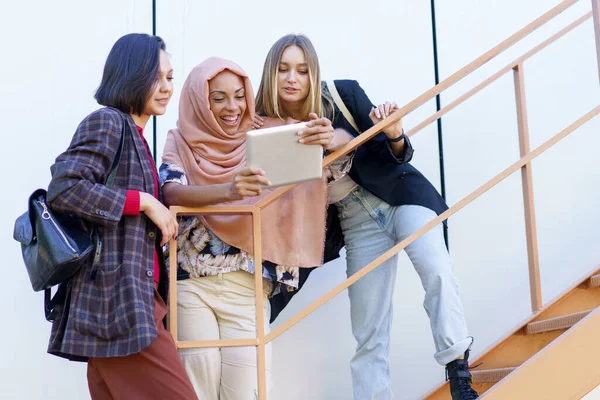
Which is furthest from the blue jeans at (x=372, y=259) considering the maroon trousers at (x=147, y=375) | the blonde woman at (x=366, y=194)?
the maroon trousers at (x=147, y=375)

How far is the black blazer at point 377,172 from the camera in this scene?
2451 mm

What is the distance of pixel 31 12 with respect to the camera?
10.3ft

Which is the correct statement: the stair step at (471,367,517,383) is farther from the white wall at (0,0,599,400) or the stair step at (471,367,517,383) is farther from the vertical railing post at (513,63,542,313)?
the white wall at (0,0,599,400)

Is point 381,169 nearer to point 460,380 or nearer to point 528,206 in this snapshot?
point 528,206

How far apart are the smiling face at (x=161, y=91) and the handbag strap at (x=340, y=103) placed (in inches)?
20.3

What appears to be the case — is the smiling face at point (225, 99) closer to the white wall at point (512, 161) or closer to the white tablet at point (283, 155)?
the white tablet at point (283, 155)

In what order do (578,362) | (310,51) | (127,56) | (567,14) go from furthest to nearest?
(567,14) < (310,51) < (127,56) < (578,362)

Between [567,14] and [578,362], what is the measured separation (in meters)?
1.68

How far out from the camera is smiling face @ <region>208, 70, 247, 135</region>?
2.35 metres

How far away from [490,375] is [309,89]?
36.7 inches

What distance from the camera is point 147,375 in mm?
1931

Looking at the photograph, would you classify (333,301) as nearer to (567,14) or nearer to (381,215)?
(381,215)

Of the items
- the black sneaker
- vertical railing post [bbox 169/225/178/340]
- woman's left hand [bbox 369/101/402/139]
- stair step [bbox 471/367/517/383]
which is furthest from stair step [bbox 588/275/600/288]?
vertical railing post [bbox 169/225/178/340]

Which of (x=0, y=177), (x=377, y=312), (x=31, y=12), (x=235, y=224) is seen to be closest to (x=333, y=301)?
(x=377, y=312)
